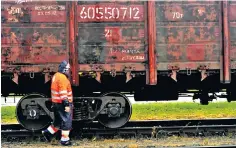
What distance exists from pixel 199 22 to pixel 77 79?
2.99m

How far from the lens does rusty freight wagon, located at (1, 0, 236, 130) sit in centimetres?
858

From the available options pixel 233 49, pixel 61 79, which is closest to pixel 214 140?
pixel 233 49

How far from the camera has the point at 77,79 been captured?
8.66 m

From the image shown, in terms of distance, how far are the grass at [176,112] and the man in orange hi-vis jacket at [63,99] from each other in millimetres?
4483

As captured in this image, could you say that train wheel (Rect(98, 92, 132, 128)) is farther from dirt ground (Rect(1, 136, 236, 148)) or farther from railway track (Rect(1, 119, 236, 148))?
dirt ground (Rect(1, 136, 236, 148))

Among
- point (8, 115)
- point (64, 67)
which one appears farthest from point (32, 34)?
point (8, 115)

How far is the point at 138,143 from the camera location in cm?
847

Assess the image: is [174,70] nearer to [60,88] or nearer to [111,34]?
[111,34]

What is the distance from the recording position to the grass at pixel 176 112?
41.4 ft

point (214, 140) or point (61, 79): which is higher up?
point (61, 79)

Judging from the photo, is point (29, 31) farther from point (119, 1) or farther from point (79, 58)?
point (119, 1)

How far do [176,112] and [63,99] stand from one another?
6.66 metres

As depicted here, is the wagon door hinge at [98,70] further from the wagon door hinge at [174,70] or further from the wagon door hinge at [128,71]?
Answer: the wagon door hinge at [174,70]

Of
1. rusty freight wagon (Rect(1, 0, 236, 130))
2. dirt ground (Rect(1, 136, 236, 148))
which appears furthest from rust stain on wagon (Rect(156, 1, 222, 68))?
dirt ground (Rect(1, 136, 236, 148))
